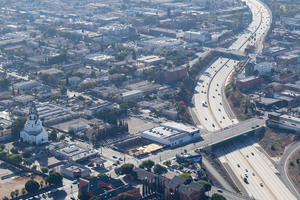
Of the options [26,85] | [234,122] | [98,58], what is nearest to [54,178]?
[234,122]

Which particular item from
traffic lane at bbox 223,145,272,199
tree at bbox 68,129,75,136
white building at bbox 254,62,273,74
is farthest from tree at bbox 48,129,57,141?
white building at bbox 254,62,273,74

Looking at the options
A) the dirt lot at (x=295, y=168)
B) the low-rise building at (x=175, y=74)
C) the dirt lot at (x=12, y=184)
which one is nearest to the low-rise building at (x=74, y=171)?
the dirt lot at (x=12, y=184)

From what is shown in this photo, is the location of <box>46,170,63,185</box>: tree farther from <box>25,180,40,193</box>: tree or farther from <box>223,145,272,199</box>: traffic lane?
<box>223,145,272,199</box>: traffic lane

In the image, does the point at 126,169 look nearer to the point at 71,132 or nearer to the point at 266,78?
the point at 71,132

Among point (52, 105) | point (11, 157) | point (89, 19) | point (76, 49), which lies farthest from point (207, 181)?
point (89, 19)

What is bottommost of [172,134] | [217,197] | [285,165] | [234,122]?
[234,122]
